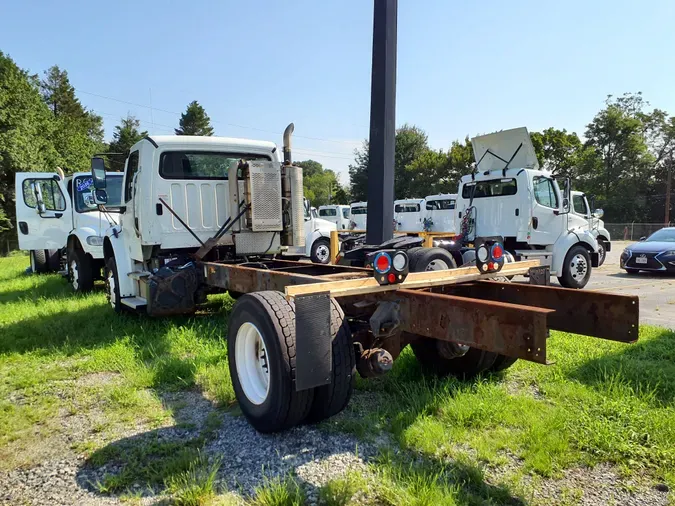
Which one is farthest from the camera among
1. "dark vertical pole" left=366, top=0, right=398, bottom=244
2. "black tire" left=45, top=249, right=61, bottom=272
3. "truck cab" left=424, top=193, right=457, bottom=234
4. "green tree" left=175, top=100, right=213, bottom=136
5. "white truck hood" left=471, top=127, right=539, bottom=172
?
"green tree" left=175, top=100, right=213, bottom=136

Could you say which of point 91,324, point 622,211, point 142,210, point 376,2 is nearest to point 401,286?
point 142,210

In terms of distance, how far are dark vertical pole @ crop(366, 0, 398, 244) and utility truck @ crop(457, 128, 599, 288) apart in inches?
135

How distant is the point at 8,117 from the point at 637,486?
122ft

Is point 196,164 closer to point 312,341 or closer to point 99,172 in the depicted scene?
point 99,172

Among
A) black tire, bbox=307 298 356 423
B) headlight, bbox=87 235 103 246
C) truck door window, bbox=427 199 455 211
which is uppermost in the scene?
truck door window, bbox=427 199 455 211

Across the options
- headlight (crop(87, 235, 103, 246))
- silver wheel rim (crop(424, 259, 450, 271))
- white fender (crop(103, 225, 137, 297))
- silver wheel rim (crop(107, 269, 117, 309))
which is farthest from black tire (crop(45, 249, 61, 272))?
silver wheel rim (crop(424, 259, 450, 271))

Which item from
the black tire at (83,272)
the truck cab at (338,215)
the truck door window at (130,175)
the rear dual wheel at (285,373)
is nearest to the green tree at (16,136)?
the truck cab at (338,215)

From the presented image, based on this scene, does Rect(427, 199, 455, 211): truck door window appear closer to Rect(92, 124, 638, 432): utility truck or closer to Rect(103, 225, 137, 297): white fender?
Rect(92, 124, 638, 432): utility truck

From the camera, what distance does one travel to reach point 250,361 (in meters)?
3.62

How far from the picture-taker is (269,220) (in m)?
6.16

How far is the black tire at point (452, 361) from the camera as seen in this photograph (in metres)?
4.07

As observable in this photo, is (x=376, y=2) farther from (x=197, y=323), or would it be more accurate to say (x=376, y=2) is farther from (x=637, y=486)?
(x=637, y=486)

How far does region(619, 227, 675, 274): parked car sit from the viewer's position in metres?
12.2

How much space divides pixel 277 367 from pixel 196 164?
4143 millimetres
